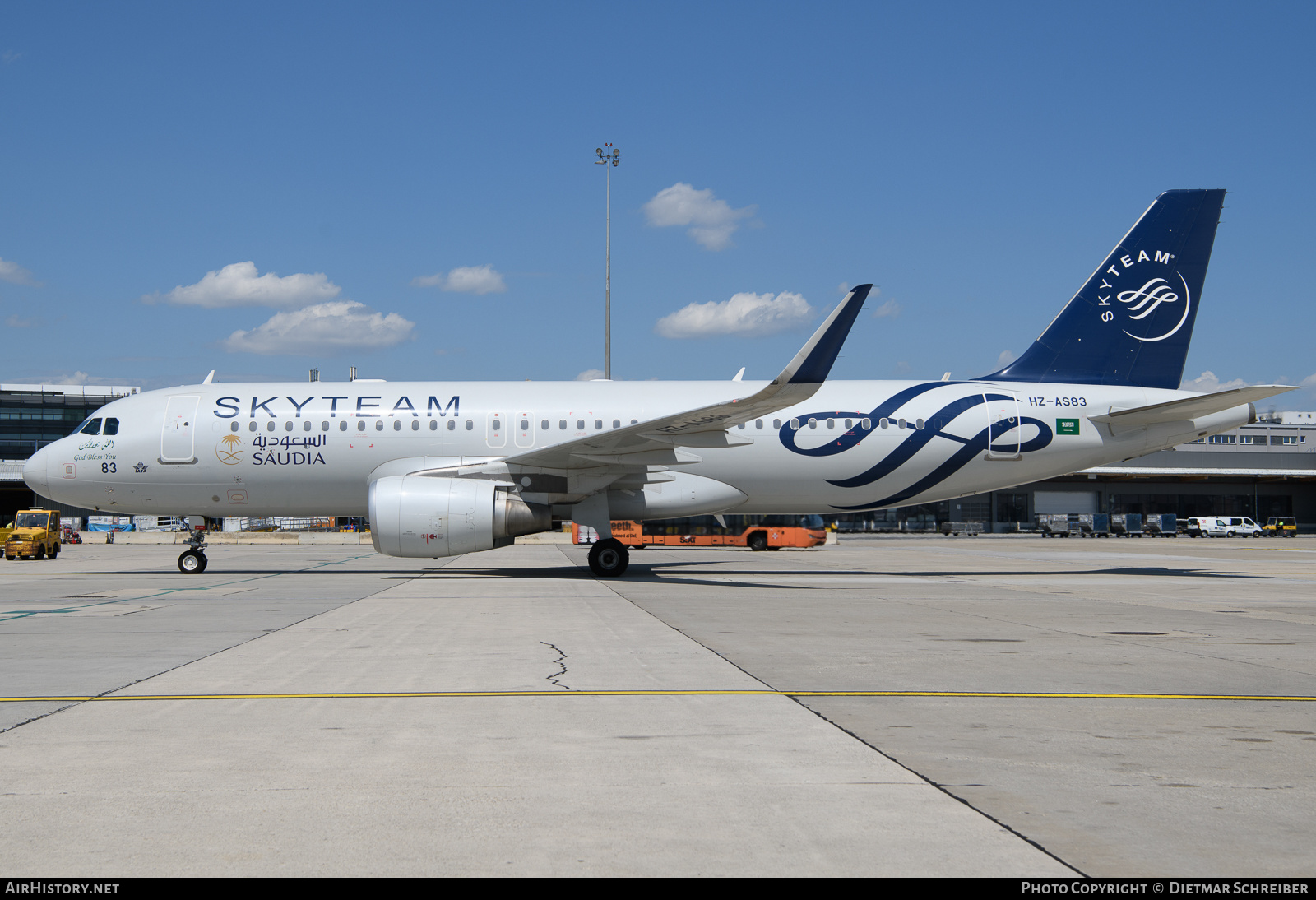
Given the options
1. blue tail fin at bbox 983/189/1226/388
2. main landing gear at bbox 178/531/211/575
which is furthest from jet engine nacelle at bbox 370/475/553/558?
blue tail fin at bbox 983/189/1226/388

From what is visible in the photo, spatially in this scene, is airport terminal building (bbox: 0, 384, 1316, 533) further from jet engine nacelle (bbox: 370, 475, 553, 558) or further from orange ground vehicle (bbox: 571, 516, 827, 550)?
jet engine nacelle (bbox: 370, 475, 553, 558)

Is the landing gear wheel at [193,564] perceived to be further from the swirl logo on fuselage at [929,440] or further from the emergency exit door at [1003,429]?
the emergency exit door at [1003,429]

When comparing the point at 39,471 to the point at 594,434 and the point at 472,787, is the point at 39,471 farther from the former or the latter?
the point at 472,787

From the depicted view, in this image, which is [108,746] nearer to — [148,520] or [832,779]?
[832,779]

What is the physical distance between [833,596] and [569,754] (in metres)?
11.4

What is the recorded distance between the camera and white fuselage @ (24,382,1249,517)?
20906 millimetres

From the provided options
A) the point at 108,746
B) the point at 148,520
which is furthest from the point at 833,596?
the point at 148,520

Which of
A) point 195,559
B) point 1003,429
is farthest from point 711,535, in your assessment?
point 195,559

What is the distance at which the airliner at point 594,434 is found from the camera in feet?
67.6

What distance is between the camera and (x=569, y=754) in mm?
5289

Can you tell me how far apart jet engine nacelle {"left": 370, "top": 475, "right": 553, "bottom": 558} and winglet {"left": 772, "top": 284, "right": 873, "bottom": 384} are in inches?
240

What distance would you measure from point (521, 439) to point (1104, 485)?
74194mm

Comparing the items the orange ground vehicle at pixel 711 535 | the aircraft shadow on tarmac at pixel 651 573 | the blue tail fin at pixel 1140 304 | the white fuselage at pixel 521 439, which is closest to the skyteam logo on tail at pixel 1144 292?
the blue tail fin at pixel 1140 304
